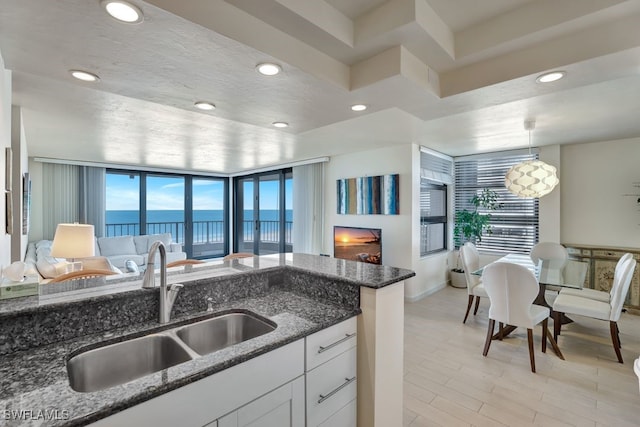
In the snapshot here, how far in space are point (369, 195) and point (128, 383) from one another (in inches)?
172

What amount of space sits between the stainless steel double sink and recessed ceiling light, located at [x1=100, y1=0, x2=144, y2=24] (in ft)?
4.51

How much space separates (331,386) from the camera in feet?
4.85

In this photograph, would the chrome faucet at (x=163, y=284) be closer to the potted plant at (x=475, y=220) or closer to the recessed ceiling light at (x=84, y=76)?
the recessed ceiling light at (x=84, y=76)

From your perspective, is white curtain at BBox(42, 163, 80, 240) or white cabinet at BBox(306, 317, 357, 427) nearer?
white cabinet at BBox(306, 317, 357, 427)

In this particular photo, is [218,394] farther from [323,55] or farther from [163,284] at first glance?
[323,55]

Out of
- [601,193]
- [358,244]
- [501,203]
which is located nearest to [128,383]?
[358,244]

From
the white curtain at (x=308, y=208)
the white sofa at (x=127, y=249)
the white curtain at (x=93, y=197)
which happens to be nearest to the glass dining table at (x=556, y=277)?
the white curtain at (x=308, y=208)

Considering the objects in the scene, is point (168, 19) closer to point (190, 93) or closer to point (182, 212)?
point (190, 93)

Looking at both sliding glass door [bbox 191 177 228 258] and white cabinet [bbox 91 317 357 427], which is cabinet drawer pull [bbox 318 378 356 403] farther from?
sliding glass door [bbox 191 177 228 258]

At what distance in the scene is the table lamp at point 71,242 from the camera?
2.64 m

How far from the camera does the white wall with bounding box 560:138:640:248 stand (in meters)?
4.10

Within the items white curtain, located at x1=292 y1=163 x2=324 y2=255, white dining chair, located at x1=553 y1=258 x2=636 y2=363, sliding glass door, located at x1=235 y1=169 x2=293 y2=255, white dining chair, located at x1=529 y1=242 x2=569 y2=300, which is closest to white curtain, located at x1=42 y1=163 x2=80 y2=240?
sliding glass door, located at x1=235 y1=169 x2=293 y2=255

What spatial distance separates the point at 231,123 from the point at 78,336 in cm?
264

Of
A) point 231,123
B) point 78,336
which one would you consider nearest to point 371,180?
point 231,123
